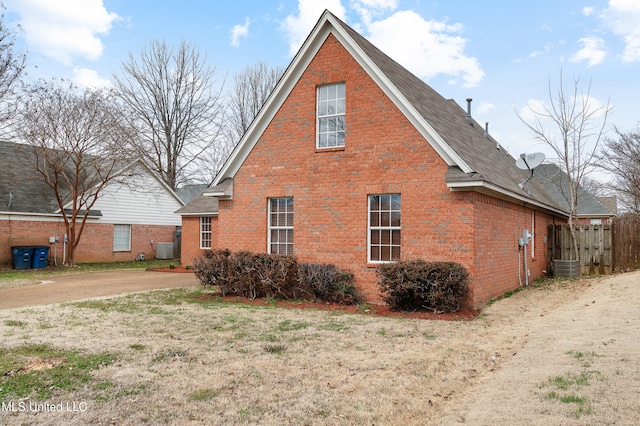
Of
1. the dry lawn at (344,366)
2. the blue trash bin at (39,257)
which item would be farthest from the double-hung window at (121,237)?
the dry lawn at (344,366)

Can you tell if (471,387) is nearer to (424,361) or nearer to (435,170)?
(424,361)

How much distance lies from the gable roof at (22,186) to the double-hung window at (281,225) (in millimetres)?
16152

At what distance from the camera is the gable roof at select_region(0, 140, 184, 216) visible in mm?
24453

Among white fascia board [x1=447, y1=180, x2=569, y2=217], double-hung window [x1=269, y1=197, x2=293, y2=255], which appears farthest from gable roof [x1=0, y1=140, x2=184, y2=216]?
white fascia board [x1=447, y1=180, x2=569, y2=217]

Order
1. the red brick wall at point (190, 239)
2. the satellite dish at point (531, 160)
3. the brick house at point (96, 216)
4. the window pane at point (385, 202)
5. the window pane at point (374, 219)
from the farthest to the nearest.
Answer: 1. the red brick wall at point (190, 239)
2. the brick house at point (96, 216)
3. the satellite dish at point (531, 160)
4. the window pane at point (374, 219)
5. the window pane at point (385, 202)

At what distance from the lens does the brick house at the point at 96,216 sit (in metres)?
24.3

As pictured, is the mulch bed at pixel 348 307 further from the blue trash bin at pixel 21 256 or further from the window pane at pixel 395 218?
the blue trash bin at pixel 21 256

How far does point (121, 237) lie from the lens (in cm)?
2911

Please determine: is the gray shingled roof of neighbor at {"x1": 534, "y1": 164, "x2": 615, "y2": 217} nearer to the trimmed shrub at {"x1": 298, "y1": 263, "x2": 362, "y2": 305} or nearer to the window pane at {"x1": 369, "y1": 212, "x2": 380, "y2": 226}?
the window pane at {"x1": 369, "y1": 212, "x2": 380, "y2": 226}

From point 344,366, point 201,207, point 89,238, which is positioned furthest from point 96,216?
point 344,366

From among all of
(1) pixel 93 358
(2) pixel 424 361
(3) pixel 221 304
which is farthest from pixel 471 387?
(3) pixel 221 304

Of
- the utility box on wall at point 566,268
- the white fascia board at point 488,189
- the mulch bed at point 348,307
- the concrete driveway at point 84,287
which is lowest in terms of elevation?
the concrete driveway at point 84,287

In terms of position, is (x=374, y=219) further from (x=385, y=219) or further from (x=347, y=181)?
(x=347, y=181)

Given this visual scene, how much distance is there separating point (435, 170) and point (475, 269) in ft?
8.18
